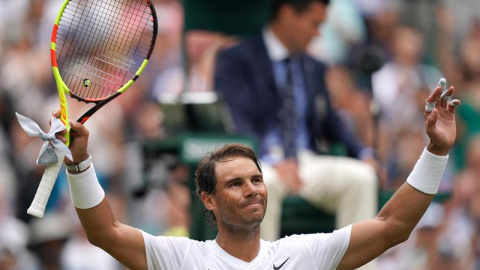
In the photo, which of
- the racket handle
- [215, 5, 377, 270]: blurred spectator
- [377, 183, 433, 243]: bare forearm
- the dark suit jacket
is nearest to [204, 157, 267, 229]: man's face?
[377, 183, 433, 243]: bare forearm

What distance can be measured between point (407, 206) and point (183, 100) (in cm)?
342

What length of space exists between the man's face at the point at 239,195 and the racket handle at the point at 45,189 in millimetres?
696

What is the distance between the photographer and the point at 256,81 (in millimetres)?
8539

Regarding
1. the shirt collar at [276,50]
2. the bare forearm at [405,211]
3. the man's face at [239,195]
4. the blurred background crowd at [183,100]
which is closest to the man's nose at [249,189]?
the man's face at [239,195]

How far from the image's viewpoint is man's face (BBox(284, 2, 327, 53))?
8688 mm

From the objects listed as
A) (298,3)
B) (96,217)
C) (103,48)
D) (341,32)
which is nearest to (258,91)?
(298,3)

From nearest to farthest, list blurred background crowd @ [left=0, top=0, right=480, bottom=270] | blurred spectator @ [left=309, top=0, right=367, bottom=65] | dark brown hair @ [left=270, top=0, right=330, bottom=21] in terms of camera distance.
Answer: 1. dark brown hair @ [left=270, top=0, right=330, bottom=21]
2. blurred background crowd @ [left=0, top=0, right=480, bottom=270]
3. blurred spectator @ [left=309, top=0, right=367, bottom=65]

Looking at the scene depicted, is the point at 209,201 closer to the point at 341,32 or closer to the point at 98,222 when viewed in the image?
the point at 98,222

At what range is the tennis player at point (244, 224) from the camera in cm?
502

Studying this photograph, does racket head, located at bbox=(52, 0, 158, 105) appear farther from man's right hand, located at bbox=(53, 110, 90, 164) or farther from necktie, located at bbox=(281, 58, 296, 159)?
necktie, located at bbox=(281, 58, 296, 159)

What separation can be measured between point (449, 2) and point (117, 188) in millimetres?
5144

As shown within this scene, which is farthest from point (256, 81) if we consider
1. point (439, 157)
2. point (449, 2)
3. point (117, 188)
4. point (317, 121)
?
point (449, 2)

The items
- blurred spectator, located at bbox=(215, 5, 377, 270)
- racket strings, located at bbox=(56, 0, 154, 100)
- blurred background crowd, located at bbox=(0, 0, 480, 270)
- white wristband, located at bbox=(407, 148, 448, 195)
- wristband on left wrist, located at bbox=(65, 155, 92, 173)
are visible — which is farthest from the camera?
blurred background crowd, located at bbox=(0, 0, 480, 270)

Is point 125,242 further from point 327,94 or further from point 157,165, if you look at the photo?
point 327,94
